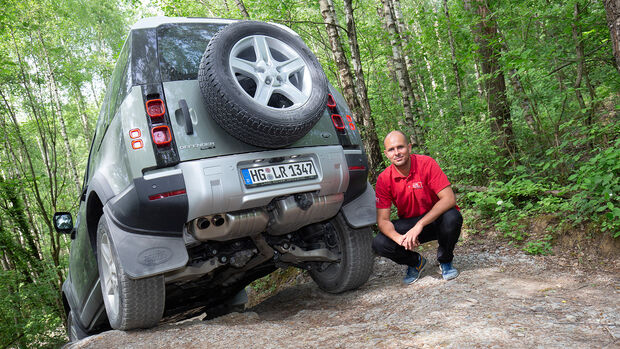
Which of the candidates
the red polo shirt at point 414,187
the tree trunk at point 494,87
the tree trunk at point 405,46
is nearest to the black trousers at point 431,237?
the red polo shirt at point 414,187

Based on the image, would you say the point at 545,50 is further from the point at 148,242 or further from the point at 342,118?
the point at 148,242

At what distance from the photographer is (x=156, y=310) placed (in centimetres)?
297

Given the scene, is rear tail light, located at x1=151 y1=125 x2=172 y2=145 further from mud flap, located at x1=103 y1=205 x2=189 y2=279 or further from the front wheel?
the front wheel

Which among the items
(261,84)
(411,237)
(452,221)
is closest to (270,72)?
(261,84)

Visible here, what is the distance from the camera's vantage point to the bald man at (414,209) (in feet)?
11.2

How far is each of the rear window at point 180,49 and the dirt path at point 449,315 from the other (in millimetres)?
1778

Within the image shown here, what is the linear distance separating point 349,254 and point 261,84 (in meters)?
1.59

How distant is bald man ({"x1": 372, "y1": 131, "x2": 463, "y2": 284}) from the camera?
3.42 meters

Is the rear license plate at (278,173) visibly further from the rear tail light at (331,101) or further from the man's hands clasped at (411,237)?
the man's hands clasped at (411,237)

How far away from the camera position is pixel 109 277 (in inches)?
130

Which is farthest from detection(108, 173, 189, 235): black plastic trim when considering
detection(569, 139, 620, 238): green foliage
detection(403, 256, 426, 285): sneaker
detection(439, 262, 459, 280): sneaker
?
detection(569, 139, 620, 238): green foliage

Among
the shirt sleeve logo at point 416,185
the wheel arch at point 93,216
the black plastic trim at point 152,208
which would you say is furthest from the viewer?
the shirt sleeve logo at point 416,185

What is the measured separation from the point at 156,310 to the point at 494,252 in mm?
3180

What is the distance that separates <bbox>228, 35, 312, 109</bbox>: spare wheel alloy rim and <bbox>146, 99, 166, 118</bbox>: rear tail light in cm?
51
